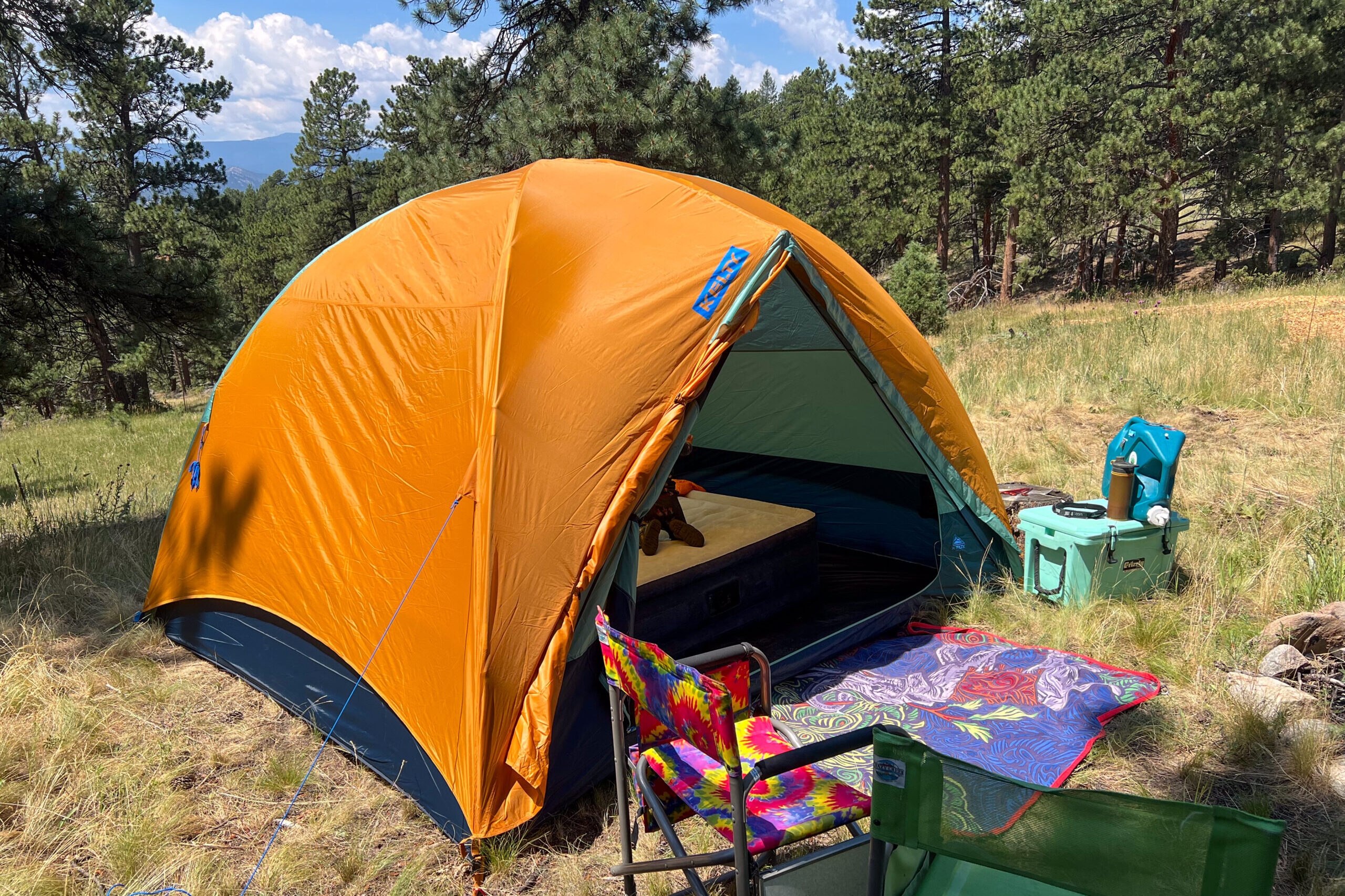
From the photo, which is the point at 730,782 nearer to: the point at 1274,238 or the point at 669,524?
the point at 669,524

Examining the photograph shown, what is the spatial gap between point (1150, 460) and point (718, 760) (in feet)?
10.3

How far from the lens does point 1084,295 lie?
18.1m

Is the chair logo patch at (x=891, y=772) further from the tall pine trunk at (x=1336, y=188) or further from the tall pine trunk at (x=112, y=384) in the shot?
the tall pine trunk at (x=1336, y=188)

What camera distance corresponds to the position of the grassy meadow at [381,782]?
2.70m

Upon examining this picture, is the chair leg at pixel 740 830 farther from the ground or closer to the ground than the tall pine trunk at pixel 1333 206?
closer to the ground

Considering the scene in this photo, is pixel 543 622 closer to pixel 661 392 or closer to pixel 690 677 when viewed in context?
pixel 661 392

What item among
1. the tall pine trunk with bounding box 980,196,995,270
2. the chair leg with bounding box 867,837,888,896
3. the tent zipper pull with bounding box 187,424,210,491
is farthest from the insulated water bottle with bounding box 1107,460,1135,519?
the tall pine trunk with bounding box 980,196,995,270

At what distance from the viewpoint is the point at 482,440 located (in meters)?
3.02

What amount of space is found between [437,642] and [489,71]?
1143cm

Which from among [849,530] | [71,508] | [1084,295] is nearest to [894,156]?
[1084,295]

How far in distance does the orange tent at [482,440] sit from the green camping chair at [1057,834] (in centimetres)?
160

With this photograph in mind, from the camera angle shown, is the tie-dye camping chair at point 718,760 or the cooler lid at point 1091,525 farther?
the cooler lid at point 1091,525

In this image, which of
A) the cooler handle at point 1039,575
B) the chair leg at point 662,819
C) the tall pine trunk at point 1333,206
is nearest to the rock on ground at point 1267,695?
the cooler handle at point 1039,575

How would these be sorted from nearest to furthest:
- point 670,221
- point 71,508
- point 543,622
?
point 543,622, point 670,221, point 71,508
